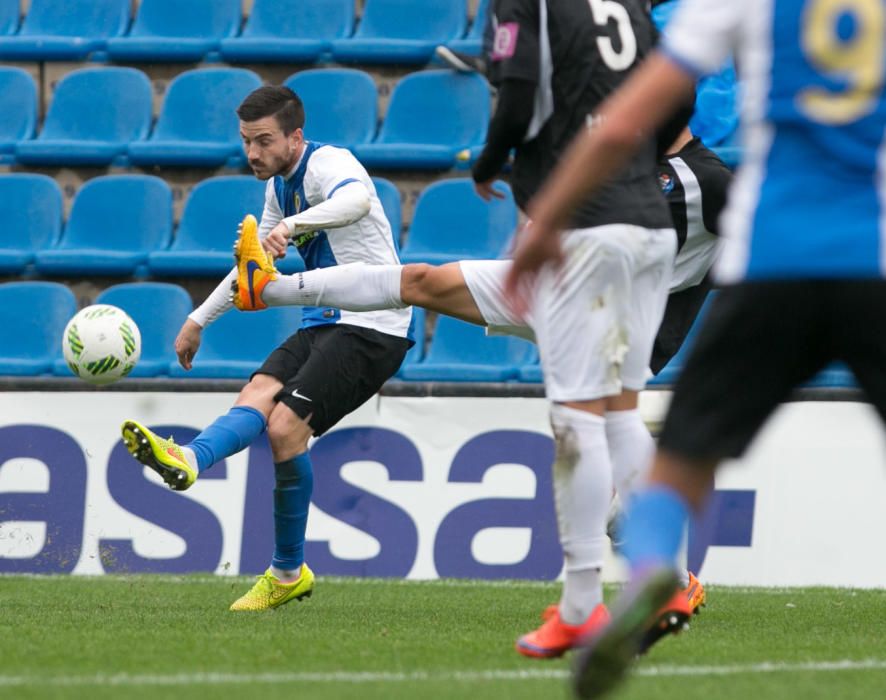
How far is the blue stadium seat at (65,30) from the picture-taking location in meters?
11.1

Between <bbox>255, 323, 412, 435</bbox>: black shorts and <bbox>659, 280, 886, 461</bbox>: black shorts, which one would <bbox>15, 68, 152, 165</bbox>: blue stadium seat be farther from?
<bbox>659, 280, 886, 461</bbox>: black shorts

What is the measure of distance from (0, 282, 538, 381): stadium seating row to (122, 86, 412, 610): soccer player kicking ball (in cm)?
215

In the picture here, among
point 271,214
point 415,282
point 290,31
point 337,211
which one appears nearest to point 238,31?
point 290,31

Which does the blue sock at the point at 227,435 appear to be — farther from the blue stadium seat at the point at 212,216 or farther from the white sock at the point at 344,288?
the blue stadium seat at the point at 212,216

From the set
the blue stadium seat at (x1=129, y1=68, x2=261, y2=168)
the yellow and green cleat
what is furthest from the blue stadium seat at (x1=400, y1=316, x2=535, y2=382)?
the yellow and green cleat

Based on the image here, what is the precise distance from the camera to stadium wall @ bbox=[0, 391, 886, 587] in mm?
7871

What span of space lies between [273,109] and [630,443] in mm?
2716

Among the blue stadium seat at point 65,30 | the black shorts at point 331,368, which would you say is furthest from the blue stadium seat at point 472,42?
the black shorts at point 331,368

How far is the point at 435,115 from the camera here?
403 inches

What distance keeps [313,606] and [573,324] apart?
259 centimetres

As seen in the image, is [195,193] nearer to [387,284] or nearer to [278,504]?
[278,504]

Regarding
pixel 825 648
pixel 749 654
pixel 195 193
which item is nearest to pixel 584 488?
pixel 749 654

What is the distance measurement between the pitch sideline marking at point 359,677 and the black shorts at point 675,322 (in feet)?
6.43

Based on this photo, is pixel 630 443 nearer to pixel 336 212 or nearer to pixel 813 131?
pixel 813 131
